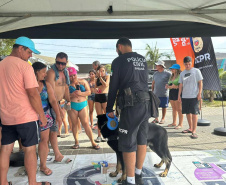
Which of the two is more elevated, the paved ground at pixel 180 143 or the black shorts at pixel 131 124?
the black shorts at pixel 131 124

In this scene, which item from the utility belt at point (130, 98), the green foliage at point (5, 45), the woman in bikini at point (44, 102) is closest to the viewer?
the utility belt at point (130, 98)

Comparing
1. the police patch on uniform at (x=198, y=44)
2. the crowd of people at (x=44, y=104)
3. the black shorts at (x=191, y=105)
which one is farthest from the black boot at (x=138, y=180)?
the police patch on uniform at (x=198, y=44)

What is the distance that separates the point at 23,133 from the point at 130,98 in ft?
4.49

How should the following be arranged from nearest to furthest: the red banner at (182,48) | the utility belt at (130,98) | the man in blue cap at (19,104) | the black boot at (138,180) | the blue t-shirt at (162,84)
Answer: the man in blue cap at (19,104)
the utility belt at (130,98)
the black boot at (138,180)
the blue t-shirt at (162,84)
the red banner at (182,48)

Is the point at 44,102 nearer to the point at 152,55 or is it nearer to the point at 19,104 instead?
the point at 19,104

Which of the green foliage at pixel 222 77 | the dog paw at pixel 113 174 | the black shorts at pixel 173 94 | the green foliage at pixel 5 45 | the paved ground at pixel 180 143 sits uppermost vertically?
the green foliage at pixel 5 45

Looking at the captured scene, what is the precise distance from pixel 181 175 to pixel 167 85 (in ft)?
11.4

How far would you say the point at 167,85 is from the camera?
5.91 meters

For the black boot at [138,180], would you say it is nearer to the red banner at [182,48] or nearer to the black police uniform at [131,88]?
the black police uniform at [131,88]

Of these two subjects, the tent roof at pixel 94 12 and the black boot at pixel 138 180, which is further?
the tent roof at pixel 94 12

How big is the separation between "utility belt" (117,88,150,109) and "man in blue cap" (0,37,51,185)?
3.40ft

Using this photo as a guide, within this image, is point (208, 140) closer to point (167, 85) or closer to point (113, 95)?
point (167, 85)

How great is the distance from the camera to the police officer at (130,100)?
239 centimetres

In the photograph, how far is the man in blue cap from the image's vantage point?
2.15m
